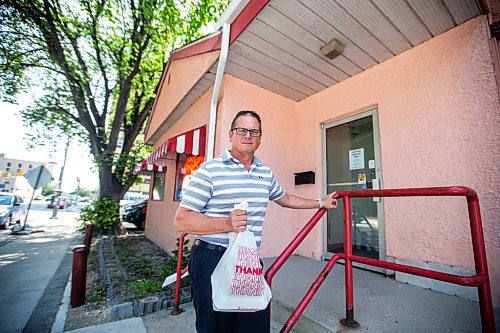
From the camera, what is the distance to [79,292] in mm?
3076

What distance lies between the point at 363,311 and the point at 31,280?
18.2 feet

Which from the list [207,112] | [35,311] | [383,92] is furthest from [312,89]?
[35,311]

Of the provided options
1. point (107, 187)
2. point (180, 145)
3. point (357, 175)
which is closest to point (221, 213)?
point (357, 175)

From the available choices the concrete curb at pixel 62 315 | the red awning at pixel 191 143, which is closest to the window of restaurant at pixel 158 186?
the red awning at pixel 191 143

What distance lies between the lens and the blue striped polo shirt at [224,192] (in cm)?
136

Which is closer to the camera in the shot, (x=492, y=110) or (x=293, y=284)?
(x=492, y=110)

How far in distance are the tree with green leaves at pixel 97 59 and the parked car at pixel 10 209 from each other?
368 cm

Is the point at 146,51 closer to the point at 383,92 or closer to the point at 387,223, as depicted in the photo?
the point at 383,92

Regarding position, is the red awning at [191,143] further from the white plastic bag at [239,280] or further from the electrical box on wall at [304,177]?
the white plastic bag at [239,280]

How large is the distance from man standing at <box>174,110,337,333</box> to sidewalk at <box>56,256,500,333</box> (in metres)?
0.89

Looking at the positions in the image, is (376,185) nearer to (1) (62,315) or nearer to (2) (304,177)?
(2) (304,177)

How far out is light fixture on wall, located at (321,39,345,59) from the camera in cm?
291

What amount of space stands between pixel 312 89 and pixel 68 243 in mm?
9054

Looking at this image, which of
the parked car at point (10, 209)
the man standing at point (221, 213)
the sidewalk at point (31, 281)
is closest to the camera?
the man standing at point (221, 213)
